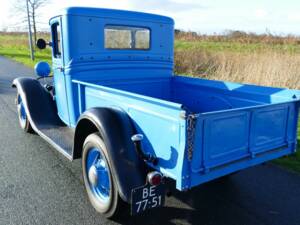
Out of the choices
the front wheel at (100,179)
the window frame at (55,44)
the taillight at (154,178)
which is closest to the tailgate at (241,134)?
the taillight at (154,178)

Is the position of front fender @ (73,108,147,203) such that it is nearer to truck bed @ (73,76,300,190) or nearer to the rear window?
truck bed @ (73,76,300,190)

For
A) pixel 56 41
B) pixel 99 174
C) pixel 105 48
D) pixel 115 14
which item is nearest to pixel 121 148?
pixel 99 174

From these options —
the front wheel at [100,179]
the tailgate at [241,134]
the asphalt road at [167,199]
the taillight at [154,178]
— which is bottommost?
the asphalt road at [167,199]

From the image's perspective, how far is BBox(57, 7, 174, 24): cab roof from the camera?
3637 millimetres

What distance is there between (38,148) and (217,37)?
83.3ft

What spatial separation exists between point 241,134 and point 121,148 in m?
1.01

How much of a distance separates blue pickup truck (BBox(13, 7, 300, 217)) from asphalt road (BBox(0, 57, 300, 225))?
13.0 inches

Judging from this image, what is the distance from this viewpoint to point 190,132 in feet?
6.99

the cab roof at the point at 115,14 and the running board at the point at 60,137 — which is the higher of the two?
the cab roof at the point at 115,14

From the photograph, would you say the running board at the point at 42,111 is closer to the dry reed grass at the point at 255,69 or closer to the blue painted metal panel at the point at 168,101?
the blue painted metal panel at the point at 168,101

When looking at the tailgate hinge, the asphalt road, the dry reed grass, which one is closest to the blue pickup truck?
the tailgate hinge

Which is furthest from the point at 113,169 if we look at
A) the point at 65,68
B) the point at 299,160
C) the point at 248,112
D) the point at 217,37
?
the point at 217,37

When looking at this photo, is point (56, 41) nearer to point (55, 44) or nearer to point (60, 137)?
point (55, 44)

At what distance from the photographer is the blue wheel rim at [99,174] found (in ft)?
9.52
